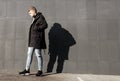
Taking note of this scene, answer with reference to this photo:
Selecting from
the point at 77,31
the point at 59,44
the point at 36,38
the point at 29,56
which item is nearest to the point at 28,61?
the point at 29,56

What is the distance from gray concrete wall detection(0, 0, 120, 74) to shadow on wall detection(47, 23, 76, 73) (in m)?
0.11

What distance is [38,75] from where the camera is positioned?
8.16m

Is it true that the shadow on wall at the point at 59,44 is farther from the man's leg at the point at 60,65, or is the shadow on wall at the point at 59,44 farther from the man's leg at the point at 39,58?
the man's leg at the point at 39,58

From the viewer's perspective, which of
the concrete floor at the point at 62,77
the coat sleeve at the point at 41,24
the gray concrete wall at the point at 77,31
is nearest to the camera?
the concrete floor at the point at 62,77

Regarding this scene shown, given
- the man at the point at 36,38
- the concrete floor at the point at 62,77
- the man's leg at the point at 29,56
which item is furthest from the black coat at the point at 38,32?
the concrete floor at the point at 62,77

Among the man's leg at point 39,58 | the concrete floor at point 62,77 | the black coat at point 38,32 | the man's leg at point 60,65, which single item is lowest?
the concrete floor at point 62,77

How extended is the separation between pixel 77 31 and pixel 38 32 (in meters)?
1.24

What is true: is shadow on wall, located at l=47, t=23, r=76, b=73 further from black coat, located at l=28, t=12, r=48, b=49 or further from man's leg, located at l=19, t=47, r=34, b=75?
man's leg, located at l=19, t=47, r=34, b=75

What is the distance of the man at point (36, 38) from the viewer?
8.17 meters

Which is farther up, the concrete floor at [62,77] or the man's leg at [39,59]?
the man's leg at [39,59]

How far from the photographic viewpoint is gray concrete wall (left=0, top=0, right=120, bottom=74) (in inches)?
349

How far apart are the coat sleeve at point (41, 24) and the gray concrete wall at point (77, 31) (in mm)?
738

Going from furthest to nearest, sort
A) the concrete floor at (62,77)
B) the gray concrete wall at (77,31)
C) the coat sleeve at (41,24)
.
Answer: the gray concrete wall at (77,31)
the coat sleeve at (41,24)
the concrete floor at (62,77)

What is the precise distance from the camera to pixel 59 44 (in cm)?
896
